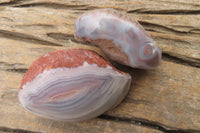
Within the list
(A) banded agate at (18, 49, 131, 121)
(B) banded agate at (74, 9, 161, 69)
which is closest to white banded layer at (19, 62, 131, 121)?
(A) banded agate at (18, 49, 131, 121)

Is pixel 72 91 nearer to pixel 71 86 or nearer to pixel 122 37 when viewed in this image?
pixel 71 86

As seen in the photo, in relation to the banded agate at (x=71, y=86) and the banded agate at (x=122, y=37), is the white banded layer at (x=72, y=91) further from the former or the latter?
the banded agate at (x=122, y=37)

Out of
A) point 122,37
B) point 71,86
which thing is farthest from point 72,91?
point 122,37

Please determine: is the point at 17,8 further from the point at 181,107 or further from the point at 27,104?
the point at 181,107

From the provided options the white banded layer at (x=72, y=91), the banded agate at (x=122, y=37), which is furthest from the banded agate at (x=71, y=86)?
the banded agate at (x=122, y=37)

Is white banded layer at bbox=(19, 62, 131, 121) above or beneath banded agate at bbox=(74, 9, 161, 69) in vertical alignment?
beneath

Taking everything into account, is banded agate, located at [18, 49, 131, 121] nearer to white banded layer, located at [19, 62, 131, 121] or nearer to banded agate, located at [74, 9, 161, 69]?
white banded layer, located at [19, 62, 131, 121]

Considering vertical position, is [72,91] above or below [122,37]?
below
